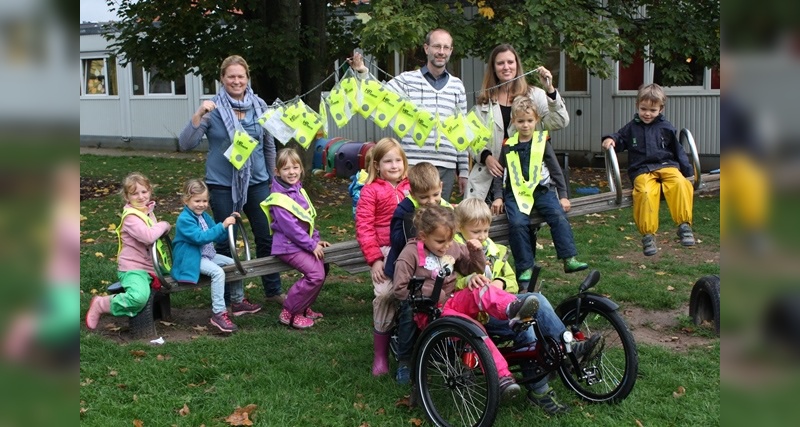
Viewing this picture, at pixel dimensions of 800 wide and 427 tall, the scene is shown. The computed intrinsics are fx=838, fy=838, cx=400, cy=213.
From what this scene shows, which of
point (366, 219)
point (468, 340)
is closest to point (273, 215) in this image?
point (366, 219)

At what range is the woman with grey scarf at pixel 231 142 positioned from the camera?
20.2 ft

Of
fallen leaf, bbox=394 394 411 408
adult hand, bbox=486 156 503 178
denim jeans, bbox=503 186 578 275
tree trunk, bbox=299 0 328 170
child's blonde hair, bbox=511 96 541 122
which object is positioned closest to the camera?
fallen leaf, bbox=394 394 411 408

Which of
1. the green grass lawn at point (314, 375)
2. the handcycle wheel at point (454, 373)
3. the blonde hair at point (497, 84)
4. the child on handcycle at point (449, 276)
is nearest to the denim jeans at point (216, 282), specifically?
the green grass lawn at point (314, 375)

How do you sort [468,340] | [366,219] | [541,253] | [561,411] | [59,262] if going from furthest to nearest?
[541,253] → [366,219] → [561,411] → [468,340] → [59,262]

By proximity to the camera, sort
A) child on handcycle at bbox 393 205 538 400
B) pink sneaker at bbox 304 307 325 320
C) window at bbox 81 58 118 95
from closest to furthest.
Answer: child on handcycle at bbox 393 205 538 400 < pink sneaker at bbox 304 307 325 320 < window at bbox 81 58 118 95

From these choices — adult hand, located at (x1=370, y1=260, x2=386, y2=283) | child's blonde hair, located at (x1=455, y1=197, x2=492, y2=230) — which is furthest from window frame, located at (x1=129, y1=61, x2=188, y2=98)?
child's blonde hair, located at (x1=455, y1=197, x2=492, y2=230)

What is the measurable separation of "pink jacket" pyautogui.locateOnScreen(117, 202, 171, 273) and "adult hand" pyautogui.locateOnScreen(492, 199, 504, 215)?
2.35 meters

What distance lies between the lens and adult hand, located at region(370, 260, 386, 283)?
5.29 metres

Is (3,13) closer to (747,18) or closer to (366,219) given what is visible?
(747,18)

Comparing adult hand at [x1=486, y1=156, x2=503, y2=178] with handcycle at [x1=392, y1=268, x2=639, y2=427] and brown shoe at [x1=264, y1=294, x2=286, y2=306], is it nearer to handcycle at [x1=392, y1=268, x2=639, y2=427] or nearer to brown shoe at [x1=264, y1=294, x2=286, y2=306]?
handcycle at [x1=392, y1=268, x2=639, y2=427]

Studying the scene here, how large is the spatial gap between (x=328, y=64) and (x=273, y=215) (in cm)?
878

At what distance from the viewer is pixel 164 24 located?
13289mm

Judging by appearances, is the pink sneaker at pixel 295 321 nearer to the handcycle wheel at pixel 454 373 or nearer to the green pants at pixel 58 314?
the handcycle wheel at pixel 454 373

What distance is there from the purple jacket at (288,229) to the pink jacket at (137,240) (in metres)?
0.78
